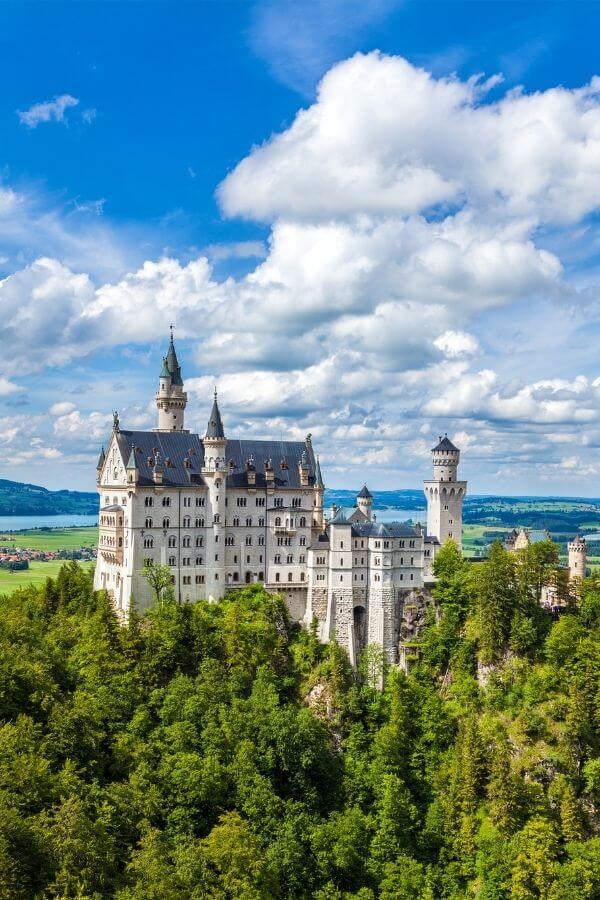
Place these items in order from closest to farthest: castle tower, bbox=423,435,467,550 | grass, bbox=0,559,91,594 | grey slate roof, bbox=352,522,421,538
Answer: grey slate roof, bbox=352,522,421,538 < castle tower, bbox=423,435,467,550 < grass, bbox=0,559,91,594

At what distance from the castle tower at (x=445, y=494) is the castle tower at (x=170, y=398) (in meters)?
33.0

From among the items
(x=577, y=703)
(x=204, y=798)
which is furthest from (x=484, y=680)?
(x=204, y=798)

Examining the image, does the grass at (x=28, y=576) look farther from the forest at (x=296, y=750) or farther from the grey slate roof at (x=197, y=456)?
the grey slate roof at (x=197, y=456)

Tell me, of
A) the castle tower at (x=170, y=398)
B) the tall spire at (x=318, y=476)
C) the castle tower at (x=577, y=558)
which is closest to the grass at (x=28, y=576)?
the castle tower at (x=170, y=398)

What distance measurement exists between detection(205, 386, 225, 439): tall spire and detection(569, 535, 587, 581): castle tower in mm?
43723

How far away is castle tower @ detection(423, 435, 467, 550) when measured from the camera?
107688 millimetres

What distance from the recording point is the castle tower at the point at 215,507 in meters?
98.2

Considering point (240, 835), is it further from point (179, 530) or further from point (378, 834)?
point (179, 530)

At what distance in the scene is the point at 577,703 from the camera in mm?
80312

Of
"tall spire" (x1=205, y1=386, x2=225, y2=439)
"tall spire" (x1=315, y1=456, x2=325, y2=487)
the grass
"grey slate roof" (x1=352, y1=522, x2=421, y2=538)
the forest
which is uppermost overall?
"tall spire" (x1=205, y1=386, x2=225, y2=439)

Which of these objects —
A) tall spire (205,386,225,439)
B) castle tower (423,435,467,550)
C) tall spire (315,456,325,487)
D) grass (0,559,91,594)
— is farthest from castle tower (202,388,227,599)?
grass (0,559,91,594)

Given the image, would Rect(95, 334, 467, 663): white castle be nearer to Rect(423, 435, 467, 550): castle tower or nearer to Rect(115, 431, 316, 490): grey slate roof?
Rect(115, 431, 316, 490): grey slate roof

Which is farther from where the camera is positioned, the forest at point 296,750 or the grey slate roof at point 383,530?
the grey slate roof at point 383,530

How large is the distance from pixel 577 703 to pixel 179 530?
45.9 m
